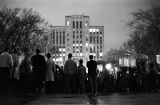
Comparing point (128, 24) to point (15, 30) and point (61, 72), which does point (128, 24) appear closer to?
point (15, 30)

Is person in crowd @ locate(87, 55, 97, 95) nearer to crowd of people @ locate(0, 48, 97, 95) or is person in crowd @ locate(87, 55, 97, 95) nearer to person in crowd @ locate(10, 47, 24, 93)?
crowd of people @ locate(0, 48, 97, 95)

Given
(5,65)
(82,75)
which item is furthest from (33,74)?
(82,75)

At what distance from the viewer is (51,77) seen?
17984mm

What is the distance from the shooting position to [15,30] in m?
52.2

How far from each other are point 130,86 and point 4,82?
295 inches

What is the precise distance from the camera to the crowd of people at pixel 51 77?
1659cm

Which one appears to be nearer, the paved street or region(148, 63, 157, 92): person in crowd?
the paved street

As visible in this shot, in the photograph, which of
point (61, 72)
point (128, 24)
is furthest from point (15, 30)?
point (61, 72)

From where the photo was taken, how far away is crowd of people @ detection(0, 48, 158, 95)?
16.6m

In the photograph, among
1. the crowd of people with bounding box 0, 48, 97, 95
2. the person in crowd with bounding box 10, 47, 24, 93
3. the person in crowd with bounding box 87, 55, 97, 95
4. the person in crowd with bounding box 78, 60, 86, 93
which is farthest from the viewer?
the person in crowd with bounding box 78, 60, 86, 93

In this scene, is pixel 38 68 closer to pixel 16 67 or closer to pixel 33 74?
pixel 33 74

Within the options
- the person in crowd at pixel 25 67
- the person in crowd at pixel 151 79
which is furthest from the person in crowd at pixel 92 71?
the person in crowd at pixel 151 79

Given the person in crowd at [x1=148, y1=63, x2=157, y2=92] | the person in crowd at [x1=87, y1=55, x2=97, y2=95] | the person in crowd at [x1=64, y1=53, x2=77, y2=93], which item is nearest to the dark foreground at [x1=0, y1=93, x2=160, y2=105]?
the person in crowd at [x1=87, y1=55, x2=97, y2=95]

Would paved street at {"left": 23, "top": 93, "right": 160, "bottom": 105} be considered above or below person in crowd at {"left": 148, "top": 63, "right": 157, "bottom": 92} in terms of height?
below
